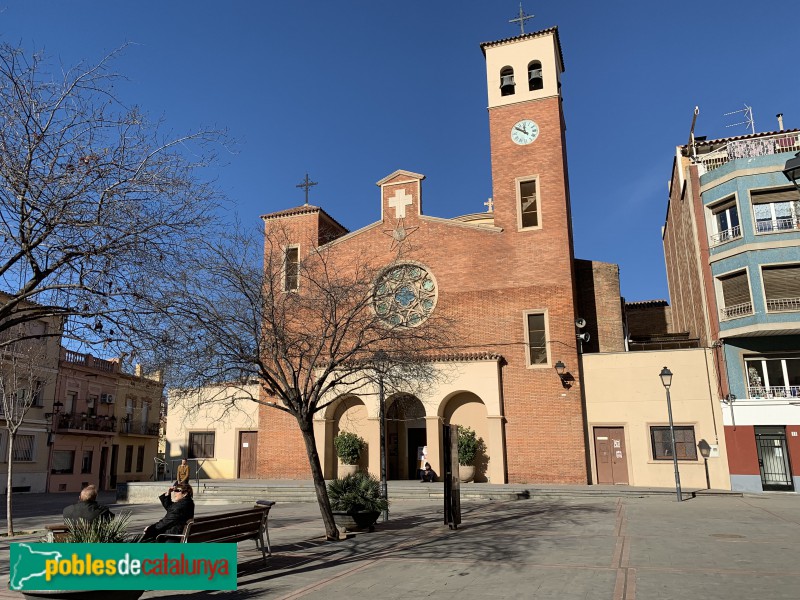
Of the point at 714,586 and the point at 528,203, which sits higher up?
the point at 528,203

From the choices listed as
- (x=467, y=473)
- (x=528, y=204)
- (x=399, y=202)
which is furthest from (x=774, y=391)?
(x=399, y=202)

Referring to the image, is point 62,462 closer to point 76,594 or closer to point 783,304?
point 76,594

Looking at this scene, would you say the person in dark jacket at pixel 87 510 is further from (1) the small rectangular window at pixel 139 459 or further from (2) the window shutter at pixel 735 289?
(1) the small rectangular window at pixel 139 459

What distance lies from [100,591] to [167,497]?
307cm

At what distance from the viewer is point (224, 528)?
27.6 ft

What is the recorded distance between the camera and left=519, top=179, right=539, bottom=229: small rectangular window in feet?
85.8

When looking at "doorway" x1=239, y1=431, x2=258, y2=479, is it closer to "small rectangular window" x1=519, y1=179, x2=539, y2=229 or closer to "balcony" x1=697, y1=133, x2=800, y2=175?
"small rectangular window" x1=519, y1=179, x2=539, y2=229

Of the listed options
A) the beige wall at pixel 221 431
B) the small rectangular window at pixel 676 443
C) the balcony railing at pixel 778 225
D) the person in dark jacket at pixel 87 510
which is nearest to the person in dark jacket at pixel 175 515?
the person in dark jacket at pixel 87 510

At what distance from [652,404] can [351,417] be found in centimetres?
1222

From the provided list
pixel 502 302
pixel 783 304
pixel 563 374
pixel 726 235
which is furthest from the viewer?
pixel 502 302

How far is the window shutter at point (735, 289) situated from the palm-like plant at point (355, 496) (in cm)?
1646

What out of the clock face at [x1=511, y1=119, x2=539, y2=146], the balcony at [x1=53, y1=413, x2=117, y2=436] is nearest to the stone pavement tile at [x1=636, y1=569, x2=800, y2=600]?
the clock face at [x1=511, y1=119, x2=539, y2=146]

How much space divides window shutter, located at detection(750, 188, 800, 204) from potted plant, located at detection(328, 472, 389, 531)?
18274 millimetres

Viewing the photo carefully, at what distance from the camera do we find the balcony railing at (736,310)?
856 inches
